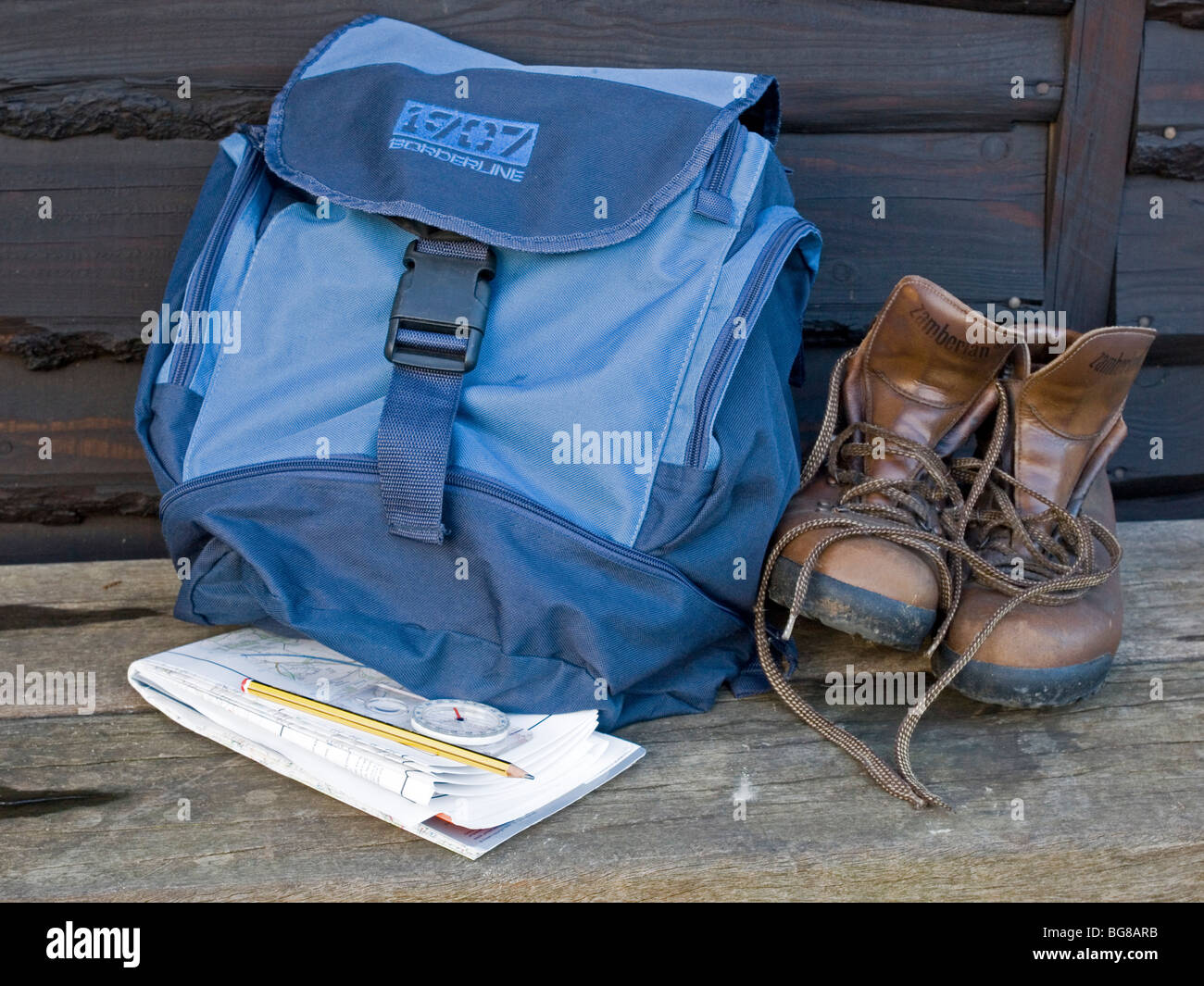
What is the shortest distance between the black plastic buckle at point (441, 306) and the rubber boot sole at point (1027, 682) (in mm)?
562

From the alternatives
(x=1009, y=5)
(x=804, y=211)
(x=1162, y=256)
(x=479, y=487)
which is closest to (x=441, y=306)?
(x=479, y=487)

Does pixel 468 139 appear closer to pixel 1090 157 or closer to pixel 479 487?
pixel 479 487

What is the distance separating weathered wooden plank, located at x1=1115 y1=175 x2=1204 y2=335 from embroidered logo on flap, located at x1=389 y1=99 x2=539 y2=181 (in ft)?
3.09

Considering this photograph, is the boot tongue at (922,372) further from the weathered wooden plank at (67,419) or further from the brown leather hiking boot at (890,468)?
the weathered wooden plank at (67,419)

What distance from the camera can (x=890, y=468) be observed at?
3.70 ft

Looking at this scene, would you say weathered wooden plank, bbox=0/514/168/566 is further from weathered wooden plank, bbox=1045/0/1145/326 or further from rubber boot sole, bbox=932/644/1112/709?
weathered wooden plank, bbox=1045/0/1145/326

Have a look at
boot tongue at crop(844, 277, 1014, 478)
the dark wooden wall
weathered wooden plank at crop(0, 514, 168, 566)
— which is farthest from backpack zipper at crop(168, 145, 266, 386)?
boot tongue at crop(844, 277, 1014, 478)

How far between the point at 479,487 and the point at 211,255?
0.41 m

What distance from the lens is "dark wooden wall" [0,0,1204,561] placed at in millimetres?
1372

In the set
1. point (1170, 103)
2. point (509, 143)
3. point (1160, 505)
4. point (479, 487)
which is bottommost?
point (1160, 505)

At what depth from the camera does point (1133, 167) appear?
4.88 feet

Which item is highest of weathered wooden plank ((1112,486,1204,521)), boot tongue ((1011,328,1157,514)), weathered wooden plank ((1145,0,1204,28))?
weathered wooden plank ((1145,0,1204,28))

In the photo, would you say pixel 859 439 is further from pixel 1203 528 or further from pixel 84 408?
pixel 84 408
